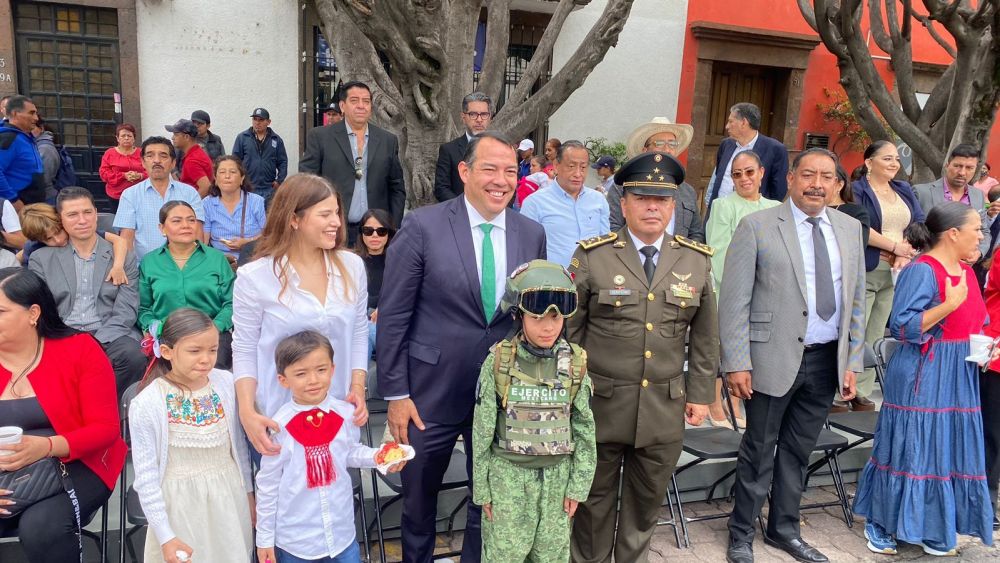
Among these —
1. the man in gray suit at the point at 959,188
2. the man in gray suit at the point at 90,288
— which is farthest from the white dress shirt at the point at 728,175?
the man in gray suit at the point at 90,288

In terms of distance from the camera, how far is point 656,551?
13.2ft

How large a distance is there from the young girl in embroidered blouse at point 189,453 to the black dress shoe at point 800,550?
2921 mm

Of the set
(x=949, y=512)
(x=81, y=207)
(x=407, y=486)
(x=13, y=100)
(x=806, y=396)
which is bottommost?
(x=949, y=512)

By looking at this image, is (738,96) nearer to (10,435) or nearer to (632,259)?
(632,259)

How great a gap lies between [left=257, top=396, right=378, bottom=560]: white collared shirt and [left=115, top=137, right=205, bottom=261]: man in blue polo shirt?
3.07 m

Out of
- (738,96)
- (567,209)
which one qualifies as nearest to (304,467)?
(567,209)

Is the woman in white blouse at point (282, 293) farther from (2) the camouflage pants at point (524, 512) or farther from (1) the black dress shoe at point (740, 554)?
(1) the black dress shoe at point (740, 554)

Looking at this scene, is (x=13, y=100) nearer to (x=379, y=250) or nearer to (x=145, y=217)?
(x=145, y=217)

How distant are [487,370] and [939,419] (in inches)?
111

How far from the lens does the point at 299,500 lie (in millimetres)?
2791

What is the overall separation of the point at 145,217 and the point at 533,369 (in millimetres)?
3986

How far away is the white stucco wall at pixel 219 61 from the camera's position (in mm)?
9898

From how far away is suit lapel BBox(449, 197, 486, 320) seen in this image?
3.11 m

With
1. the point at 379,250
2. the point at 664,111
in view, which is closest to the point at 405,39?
the point at 379,250
